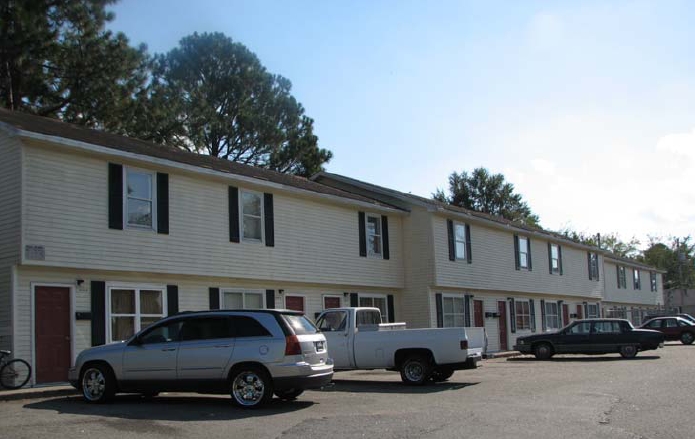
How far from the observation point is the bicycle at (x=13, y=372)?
1512cm

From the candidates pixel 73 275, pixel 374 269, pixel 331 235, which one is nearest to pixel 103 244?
pixel 73 275

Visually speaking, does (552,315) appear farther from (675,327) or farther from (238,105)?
(238,105)

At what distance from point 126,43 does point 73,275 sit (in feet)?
59.4

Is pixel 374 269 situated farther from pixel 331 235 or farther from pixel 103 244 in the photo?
pixel 103 244

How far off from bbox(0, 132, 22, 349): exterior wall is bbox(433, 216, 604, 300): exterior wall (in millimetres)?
16050

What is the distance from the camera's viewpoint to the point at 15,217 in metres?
16.0

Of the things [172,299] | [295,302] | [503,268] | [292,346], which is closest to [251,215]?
[295,302]

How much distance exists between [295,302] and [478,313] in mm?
11081

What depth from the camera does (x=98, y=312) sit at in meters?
17.4

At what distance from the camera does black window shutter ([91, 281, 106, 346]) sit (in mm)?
17188

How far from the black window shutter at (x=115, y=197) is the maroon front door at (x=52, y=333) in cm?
195

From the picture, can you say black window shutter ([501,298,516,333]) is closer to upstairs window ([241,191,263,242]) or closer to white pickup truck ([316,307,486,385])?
upstairs window ([241,191,263,242])

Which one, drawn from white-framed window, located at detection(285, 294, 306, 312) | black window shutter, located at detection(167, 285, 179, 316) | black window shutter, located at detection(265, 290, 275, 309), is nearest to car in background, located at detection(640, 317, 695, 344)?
white-framed window, located at detection(285, 294, 306, 312)

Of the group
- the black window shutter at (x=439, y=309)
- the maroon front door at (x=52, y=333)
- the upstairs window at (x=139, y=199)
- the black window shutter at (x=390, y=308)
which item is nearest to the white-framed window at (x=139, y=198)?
the upstairs window at (x=139, y=199)
